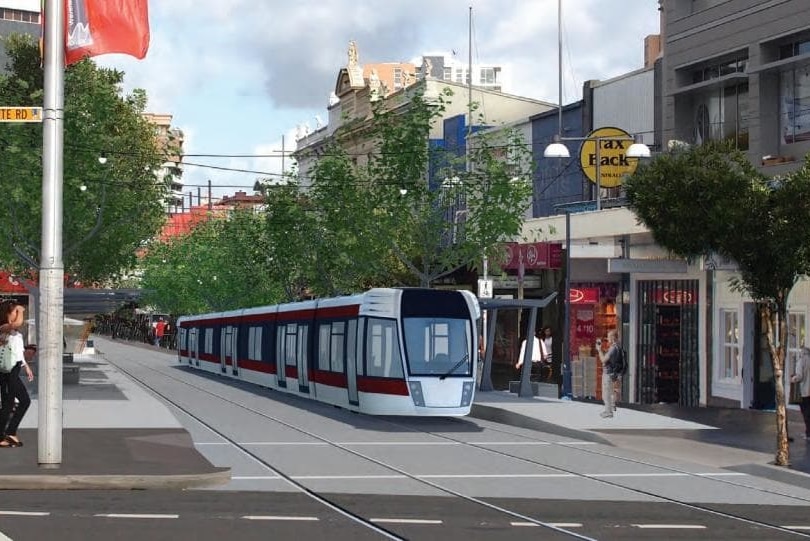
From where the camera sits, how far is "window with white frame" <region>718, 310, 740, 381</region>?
3806 centimetres

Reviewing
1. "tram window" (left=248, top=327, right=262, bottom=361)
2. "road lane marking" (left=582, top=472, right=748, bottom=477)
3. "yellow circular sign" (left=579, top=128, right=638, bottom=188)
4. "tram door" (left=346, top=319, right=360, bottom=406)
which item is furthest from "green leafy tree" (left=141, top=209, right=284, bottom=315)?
"road lane marking" (left=582, top=472, right=748, bottom=477)

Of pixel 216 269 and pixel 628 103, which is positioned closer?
pixel 628 103

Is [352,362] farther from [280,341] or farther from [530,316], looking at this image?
[280,341]

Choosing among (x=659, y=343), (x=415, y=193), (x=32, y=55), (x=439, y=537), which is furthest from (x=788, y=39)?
(x=32, y=55)

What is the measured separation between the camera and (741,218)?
22.6 meters

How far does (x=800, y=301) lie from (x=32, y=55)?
40298 millimetres

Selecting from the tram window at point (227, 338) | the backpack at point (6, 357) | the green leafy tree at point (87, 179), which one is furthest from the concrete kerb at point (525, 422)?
the tram window at point (227, 338)

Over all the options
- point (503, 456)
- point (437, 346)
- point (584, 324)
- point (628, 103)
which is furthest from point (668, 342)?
point (503, 456)

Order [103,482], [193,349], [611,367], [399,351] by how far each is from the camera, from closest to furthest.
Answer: [103,482] → [399,351] → [611,367] → [193,349]

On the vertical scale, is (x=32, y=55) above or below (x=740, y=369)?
above

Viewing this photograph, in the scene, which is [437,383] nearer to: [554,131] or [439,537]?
[439,537]

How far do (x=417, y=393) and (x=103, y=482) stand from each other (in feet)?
44.6

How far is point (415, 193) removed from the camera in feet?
165

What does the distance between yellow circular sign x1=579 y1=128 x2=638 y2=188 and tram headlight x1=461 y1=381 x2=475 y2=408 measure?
15.4 m
